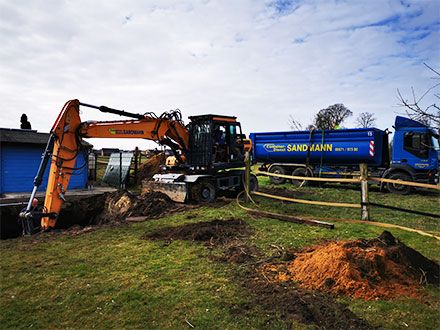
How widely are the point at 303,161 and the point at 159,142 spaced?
318 inches

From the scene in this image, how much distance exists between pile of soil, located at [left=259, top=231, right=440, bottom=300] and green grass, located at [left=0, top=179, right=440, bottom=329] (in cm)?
20

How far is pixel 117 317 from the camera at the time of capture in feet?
11.4

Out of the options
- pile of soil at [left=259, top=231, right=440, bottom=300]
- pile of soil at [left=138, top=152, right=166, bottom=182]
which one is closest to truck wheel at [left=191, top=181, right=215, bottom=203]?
pile of soil at [left=259, top=231, right=440, bottom=300]

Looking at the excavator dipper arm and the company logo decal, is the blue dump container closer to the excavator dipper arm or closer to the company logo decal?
the excavator dipper arm

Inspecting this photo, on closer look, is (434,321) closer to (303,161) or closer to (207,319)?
(207,319)

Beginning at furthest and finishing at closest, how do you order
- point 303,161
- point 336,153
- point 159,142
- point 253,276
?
point 303,161, point 336,153, point 159,142, point 253,276

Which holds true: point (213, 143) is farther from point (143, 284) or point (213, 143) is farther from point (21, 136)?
point (21, 136)

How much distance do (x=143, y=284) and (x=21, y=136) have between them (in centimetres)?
1423

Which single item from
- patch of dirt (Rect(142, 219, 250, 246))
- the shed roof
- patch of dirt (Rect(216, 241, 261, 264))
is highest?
the shed roof

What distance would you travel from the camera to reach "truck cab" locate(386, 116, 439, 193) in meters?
12.6

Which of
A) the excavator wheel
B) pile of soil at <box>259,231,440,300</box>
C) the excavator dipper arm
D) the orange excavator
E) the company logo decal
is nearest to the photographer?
pile of soil at <box>259,231,440,300</box>

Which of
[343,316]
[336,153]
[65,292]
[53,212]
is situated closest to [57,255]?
[65,292]

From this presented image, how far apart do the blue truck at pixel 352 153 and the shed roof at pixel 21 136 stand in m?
9.16

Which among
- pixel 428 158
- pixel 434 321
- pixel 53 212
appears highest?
pixel 428 158
